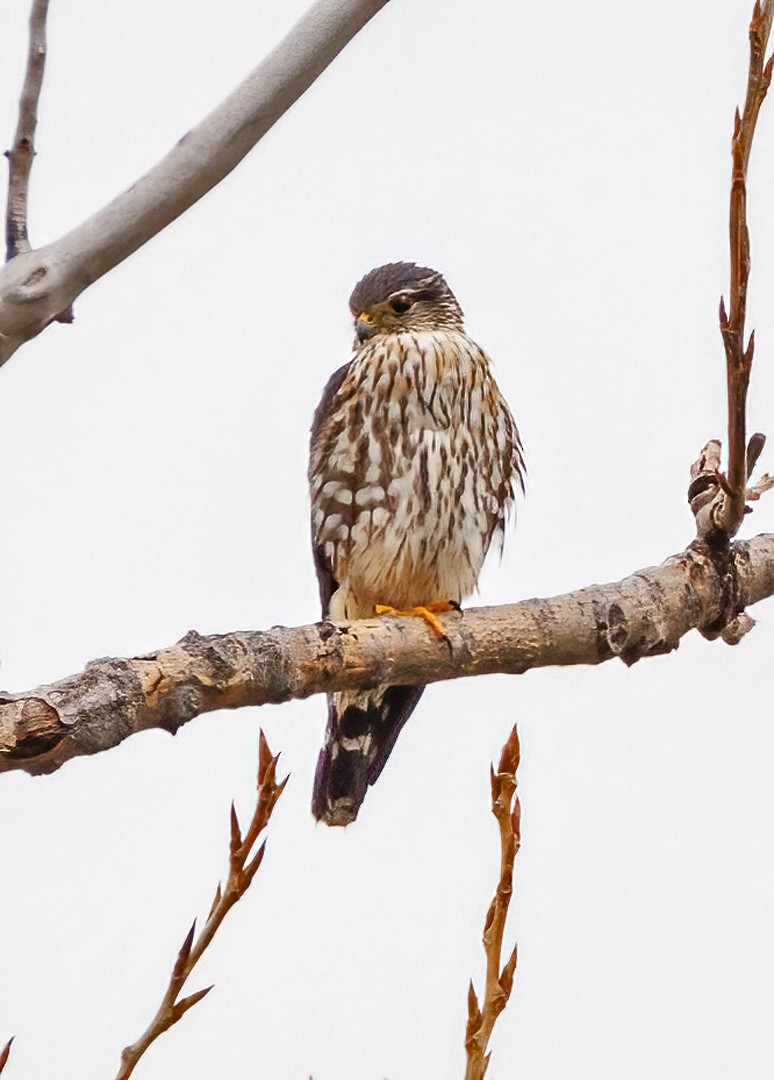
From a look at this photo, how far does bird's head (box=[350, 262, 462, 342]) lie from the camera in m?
5.40

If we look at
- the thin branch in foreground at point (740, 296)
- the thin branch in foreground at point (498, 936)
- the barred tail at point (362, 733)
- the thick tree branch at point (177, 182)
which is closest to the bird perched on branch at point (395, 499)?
the barred tail at point (362, 733)

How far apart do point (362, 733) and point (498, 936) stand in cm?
312

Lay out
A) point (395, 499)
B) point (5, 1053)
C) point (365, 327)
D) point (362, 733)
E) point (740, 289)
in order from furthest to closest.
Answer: point (365, 327), point (362, 733), point (395, 499), point (740, 289), point (5, 1053)

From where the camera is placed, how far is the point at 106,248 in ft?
6.88

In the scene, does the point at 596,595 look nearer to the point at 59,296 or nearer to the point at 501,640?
the point at 501,640

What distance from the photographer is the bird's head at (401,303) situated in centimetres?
540

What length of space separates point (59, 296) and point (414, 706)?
3.09 metres

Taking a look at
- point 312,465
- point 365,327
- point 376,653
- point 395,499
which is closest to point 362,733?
point 395,499

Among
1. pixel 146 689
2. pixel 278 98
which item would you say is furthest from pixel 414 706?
pixel 278 98

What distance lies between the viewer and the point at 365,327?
5.38m

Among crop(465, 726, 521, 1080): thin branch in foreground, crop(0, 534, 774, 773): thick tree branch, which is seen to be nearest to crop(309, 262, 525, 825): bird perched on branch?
crop(0, 534, 774, 773): thick tree branch

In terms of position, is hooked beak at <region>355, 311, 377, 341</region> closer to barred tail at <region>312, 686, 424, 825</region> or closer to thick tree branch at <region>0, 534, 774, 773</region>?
A: barred tail at <region>312, 686, 424, 825</region>

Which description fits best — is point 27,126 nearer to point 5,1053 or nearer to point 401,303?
point 5,1053

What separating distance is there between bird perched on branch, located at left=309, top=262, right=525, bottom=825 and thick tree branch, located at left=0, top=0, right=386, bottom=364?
2556 mm
